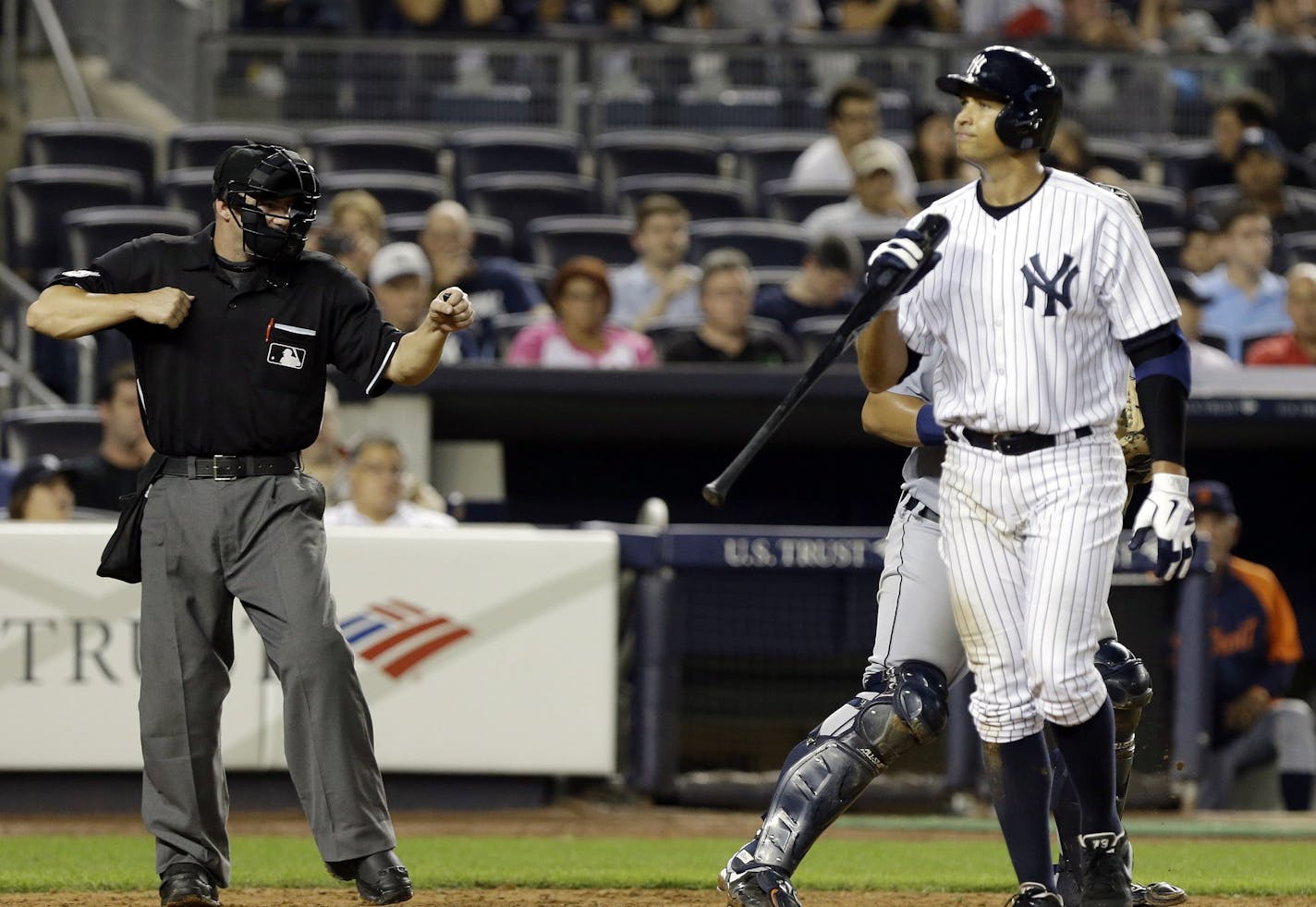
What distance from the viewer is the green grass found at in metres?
4.92

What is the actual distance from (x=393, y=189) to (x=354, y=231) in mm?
1722

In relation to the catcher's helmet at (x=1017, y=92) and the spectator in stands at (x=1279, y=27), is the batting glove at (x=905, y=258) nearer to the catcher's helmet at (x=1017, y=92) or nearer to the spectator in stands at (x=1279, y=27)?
the catcher's helmet at (x=1017, y=92)

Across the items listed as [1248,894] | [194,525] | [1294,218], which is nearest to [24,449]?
[194,525]

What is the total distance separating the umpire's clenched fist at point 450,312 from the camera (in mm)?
3969

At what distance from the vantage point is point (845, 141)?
402 inches

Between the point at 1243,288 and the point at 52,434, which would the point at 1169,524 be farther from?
the point at 1243,288

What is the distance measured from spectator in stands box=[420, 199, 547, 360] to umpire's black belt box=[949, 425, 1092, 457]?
16.2 ft

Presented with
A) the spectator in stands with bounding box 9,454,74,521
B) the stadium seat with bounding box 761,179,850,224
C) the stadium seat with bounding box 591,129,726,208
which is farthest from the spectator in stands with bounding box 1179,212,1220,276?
the spectator in stands with bounding box 9,454,74,521

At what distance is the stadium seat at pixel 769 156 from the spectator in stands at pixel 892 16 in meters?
1.26

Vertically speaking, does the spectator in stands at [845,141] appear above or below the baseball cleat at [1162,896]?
above

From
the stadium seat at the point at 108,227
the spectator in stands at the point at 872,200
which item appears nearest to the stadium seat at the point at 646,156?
the spectator in stands at the point at 872,200

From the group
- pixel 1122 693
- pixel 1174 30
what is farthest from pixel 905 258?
pixel 1174 30

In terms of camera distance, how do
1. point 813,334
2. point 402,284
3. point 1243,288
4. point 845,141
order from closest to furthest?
1. point 402,284
2. point 813,334
3. point 1243,288
4. point 845,141

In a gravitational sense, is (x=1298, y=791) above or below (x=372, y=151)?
below
